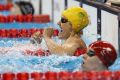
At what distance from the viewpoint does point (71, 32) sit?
4.01 metres

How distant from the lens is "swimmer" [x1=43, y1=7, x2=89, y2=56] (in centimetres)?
390

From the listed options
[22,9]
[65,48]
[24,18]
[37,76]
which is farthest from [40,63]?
[22,9]

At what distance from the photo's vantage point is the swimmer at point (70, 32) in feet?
12.8

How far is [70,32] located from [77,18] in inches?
6.2

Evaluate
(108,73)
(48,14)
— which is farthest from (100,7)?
(48,14)

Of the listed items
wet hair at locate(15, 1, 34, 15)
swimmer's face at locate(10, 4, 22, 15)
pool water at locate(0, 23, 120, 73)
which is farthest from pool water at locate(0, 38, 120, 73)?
wet hair at locate(15, 1, 34, 15)

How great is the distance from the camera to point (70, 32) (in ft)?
13.2

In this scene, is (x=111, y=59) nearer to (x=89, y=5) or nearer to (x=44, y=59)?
(x=44, y=59)

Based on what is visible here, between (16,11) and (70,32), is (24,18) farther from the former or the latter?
(70,32)

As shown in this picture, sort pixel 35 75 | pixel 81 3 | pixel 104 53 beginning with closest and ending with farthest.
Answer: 1. pixel 35 75
2. pixel 104 53
3. pixel 81 3

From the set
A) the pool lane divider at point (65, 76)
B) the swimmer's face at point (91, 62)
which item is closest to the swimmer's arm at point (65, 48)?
the swimmer's face at point (91, 62)

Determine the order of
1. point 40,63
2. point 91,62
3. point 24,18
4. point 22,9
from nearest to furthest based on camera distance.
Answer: point 91,62, point 40,63, point 24,18, point 22,9

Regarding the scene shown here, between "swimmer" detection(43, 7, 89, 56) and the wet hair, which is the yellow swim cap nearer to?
"swimmer" detection(43, 7, 89, 56)

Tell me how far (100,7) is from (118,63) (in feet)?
3.31
